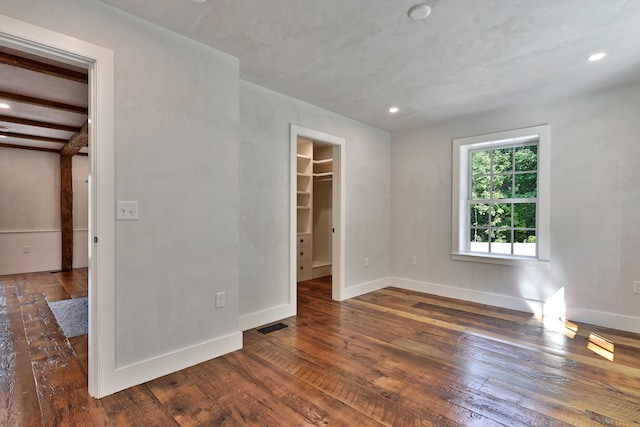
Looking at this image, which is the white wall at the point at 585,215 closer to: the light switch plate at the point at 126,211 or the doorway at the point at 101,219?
the light switch plate at the point at 126,211

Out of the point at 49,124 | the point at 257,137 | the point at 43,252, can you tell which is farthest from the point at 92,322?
the point at 43,252

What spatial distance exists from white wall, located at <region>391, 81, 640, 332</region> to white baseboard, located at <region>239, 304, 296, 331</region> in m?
2.36

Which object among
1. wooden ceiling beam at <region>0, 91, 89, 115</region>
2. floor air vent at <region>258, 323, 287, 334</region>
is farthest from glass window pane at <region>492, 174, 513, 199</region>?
wooden ceiling beam at <region>0, 91, 89, 115</region>

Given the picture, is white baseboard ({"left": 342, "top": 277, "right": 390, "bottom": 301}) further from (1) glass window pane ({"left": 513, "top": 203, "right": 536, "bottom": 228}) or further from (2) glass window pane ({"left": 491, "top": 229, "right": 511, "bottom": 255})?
(1) glass window pane ({"left": 513, "top": 203, "right": 536, "bottom": 228})

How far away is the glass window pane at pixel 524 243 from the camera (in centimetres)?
383

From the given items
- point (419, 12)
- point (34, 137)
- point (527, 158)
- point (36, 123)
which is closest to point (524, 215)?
point (527, 158)

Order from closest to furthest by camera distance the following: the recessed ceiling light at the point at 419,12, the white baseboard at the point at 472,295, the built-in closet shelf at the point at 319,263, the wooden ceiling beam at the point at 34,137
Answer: the recessed ceiling light at the point at 419,12 < the white baseboard at the point at 472,295 < the wooden ceiling beam at the point at 34,137 < the built-in closet shelf at the point at 319,263

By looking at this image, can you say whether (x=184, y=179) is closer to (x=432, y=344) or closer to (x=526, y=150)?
(x=432, y=344)

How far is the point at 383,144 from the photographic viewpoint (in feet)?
16.1

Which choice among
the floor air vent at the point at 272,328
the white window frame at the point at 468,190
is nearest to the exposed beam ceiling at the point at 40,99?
the floor air vent at the point at 272,328

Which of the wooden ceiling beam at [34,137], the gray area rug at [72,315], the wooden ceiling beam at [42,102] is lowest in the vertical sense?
the gray area rug at [72,315]

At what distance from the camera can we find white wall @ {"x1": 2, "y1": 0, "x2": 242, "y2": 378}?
2.04 m

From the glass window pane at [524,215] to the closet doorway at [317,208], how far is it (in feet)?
7.11

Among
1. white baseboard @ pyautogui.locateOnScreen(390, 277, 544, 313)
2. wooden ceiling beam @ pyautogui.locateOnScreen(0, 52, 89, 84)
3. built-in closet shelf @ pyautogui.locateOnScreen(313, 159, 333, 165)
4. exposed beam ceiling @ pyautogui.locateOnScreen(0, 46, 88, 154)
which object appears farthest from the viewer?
built-in closet shelf @ pyautogui.locateOnScreen(313, 159, 333, 165)
